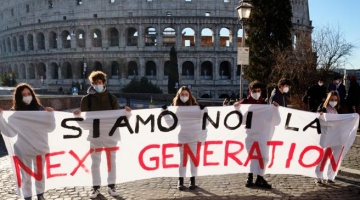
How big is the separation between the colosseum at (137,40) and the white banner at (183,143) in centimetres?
4026

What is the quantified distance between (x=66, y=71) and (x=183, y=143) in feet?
167

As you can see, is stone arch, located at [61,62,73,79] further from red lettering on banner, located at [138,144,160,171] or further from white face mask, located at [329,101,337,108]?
white face mask, located at [329,101,337,108]

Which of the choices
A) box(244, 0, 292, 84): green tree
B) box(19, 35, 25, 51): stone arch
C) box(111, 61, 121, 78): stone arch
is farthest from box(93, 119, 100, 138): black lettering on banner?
box(19, 35, 25, 51): stone arch

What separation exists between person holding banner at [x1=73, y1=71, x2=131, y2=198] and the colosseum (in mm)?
40633

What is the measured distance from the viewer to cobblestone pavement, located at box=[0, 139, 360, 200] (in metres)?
5.55

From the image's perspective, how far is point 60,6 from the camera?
5131cm

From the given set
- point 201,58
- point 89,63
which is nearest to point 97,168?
point 201,58

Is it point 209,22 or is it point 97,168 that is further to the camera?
point 209,22

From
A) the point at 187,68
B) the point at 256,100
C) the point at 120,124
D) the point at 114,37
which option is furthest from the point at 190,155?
the point at 114,37

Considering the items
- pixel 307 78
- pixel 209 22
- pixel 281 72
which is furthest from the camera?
pixel 209 22

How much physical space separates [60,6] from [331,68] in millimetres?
45513

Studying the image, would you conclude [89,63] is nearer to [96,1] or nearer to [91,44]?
[91,44]

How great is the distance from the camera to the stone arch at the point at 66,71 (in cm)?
5138

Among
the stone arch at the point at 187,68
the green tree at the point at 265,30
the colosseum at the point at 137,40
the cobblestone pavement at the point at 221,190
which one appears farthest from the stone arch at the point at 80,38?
the cobblestone pavement at the point at 221,190
